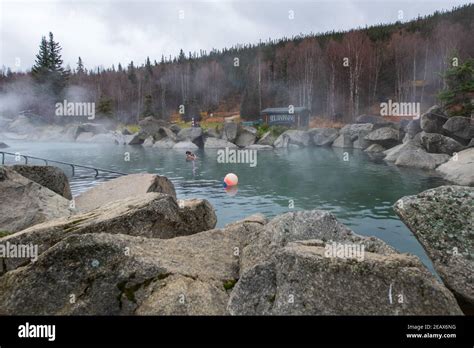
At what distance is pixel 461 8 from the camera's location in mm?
102812

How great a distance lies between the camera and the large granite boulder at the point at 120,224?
7602 millimetres

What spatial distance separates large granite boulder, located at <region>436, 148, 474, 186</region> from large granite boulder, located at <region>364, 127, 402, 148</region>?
15411 millimetres

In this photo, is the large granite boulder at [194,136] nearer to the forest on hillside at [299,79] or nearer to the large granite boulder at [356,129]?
the forest on hillside at [299,79]

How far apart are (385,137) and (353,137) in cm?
809

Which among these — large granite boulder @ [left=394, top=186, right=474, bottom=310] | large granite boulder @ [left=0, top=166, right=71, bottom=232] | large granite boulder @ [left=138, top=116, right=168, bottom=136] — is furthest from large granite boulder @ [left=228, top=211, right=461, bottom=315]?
large granite boulder @ [left=138, top=116, right=168, bottom=136]

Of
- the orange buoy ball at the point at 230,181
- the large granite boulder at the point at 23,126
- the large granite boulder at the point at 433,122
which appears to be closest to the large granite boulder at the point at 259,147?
the large granite boulder at the point at 433,122

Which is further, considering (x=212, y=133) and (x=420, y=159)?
(x=212, y=133)

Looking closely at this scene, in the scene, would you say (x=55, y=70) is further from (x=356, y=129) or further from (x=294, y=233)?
(x=294, y=233)

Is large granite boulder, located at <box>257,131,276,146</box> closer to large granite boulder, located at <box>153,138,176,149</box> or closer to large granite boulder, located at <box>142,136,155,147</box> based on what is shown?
large granite boulder, located at <box>153,138,176,149</box>

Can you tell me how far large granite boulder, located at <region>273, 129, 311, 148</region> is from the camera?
2205 inches

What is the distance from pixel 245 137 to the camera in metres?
60.1

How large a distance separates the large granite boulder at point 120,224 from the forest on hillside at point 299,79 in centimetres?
3789

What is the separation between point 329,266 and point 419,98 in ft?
252

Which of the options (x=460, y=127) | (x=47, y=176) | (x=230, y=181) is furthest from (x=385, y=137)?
(x=47, y=176)
